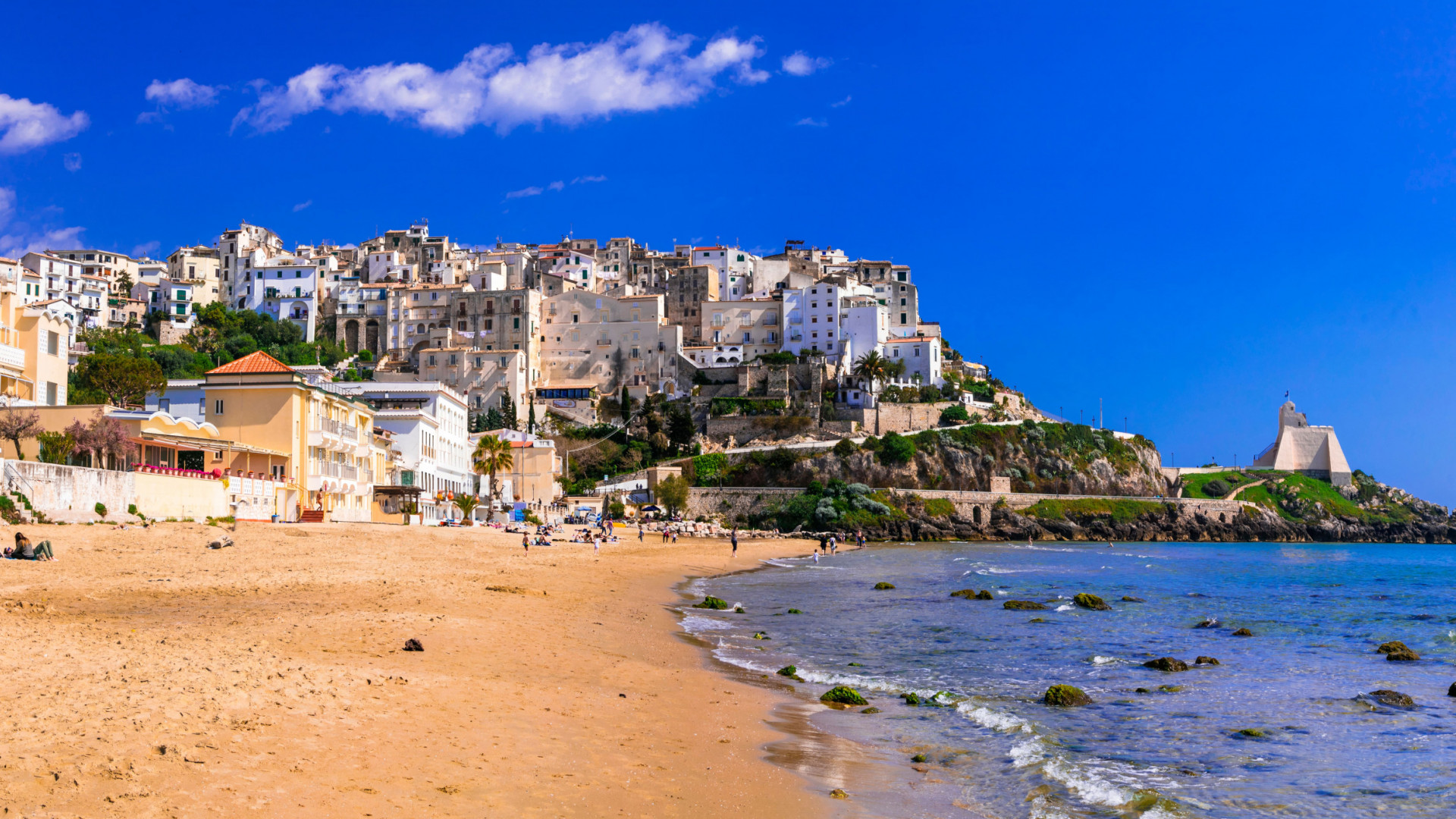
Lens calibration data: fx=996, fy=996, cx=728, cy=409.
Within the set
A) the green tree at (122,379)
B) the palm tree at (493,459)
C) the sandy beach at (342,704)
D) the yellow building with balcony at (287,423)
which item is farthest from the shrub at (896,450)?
the sandy beach at (342,704)

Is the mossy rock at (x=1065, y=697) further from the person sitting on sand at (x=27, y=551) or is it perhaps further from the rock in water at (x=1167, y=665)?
the person sitting on sand at (x=27, y=551)

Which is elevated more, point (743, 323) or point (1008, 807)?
point (743, 323)

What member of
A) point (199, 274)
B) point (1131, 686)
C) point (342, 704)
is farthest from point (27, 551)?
point (199, 274)

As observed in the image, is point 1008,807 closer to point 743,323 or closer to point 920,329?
point 743,323

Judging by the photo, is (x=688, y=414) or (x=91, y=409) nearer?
(x=91, y=409)

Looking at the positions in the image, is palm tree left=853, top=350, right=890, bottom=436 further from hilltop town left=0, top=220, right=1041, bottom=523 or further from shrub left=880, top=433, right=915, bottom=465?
shrub left=880, top=433, right=915, bottom=465

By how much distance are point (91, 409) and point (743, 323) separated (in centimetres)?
7211

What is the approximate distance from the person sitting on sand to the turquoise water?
1179cm

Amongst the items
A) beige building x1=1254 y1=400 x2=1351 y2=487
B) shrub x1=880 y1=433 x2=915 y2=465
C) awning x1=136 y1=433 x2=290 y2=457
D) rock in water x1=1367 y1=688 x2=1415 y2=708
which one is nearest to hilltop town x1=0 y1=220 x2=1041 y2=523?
shrub x1=880 y1=433 x2=915 y2=465

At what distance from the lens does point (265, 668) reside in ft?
33.1

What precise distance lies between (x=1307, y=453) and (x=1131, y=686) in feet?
349

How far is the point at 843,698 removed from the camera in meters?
13.4

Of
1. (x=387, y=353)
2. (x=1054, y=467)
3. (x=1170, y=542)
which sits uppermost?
(x=387, y=353)

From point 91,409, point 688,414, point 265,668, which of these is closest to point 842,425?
point 688,414
